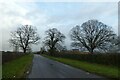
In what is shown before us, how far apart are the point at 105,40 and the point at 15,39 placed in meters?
43.3

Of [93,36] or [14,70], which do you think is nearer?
[14,70]

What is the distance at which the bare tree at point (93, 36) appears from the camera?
79375 mm

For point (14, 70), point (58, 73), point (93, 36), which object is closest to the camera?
point (58, 73)

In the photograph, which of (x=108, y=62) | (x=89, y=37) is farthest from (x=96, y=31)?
(x=108, y=62)

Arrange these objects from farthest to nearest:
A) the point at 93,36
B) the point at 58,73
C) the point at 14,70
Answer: the point at 93,36, the point at 14,70, the point at 58,73

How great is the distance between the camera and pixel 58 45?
376 feet

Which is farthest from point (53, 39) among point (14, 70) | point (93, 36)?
point (14, 70)

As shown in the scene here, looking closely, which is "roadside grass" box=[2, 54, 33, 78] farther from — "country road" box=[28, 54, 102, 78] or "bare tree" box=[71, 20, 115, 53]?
"bare tree" box=[71, 20, 115, 53]

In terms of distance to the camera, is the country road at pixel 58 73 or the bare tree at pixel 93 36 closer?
the country road at pixel 58 73

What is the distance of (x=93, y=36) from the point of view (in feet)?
268

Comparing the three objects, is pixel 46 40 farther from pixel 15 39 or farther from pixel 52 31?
pixel 15 39

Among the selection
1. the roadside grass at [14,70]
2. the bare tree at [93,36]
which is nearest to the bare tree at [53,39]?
the bare tree at [93,36]

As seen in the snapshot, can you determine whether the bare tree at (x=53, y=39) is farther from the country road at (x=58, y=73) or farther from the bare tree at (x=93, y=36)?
the country road at (x=58, y=73)

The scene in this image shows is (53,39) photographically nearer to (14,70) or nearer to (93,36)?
(93,36)
